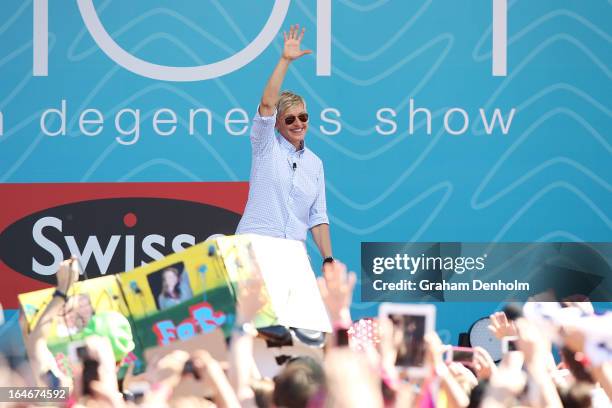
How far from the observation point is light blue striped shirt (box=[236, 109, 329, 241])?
4449 mm

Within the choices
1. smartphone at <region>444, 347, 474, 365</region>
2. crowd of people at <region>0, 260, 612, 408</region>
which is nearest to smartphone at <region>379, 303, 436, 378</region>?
crowd of people at <region>0, 260, 612, 408</region>

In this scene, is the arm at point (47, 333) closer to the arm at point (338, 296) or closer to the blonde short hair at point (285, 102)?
the arm at point (338, 296)

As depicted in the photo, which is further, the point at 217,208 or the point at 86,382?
the point at 217,208

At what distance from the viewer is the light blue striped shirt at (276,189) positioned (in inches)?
175

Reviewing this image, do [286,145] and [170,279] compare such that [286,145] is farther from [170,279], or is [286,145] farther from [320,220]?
[170,279]

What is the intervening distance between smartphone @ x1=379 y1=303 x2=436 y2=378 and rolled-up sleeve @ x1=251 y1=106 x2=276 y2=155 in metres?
1.55

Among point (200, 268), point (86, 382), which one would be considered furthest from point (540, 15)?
point (86, 382)

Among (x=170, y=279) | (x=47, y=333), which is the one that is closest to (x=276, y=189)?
(x=170, y=279)

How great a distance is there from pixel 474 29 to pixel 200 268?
8.61 feet

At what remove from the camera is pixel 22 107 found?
214 inches

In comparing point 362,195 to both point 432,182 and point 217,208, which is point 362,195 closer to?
point 432,182

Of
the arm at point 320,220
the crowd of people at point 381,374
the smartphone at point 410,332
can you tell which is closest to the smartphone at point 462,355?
the crowd of people at point 381,374

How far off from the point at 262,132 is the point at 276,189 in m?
0.27

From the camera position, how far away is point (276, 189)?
14.7ft
